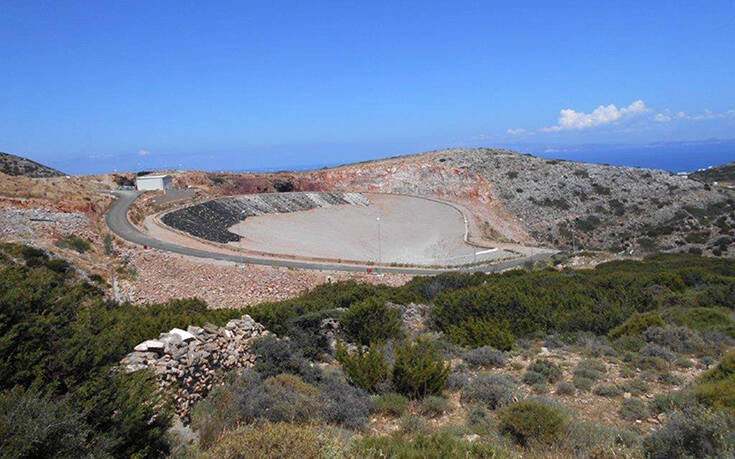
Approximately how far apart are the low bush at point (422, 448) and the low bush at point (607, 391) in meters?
3.60

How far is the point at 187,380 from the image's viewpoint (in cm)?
728

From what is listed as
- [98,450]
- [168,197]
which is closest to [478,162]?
[168,197]

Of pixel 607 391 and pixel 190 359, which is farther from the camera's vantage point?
pixel 607 391

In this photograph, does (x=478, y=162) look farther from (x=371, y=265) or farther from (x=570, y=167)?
(x=371, y=265)

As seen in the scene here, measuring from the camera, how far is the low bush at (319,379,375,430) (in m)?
6.52

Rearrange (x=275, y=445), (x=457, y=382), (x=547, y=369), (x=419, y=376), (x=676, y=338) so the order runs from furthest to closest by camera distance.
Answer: (x=676, y=338)
(x=547, y=369)
(x=457, y=382)
(x=419, y=376)
(x=275, y=445)

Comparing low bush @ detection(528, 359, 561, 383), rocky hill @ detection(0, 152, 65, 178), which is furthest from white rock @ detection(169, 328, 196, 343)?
rocky hill @ detection(0, 152, 65, 178)

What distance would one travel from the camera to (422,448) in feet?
16.8

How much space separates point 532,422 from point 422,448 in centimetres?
175

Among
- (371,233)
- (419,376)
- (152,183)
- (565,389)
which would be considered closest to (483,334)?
(565,389)

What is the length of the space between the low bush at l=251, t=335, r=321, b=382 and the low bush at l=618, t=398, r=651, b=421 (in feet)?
15.9

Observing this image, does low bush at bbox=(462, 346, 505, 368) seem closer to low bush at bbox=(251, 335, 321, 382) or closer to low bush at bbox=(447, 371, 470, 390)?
low bush at bbox=(447, 371, 470, 390)

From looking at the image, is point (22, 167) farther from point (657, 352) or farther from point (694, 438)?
point (694, 438)

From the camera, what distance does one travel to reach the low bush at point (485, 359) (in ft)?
32.0
